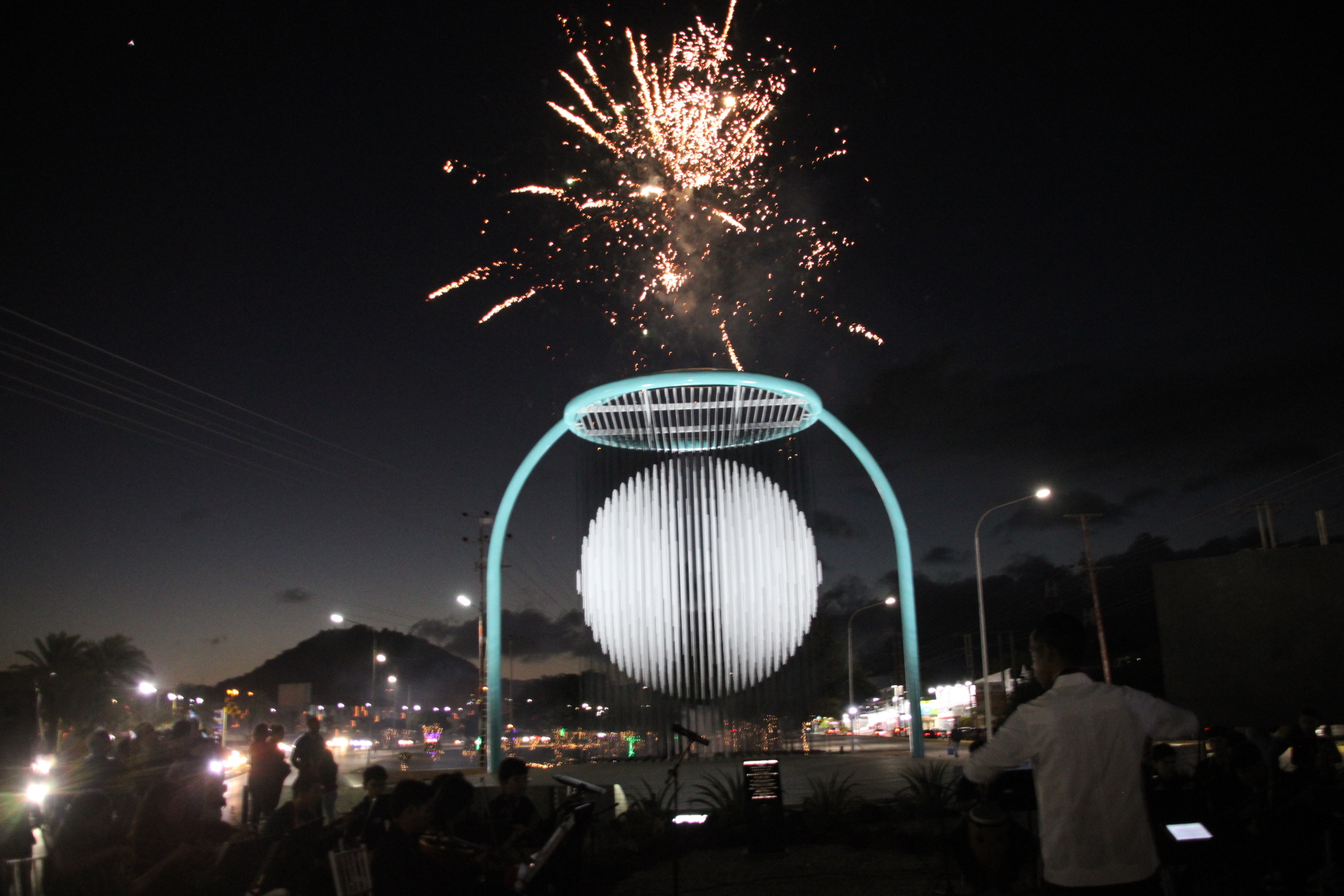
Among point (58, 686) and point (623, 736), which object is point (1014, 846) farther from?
point (58, 686)

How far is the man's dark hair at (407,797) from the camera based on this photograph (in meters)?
5.35

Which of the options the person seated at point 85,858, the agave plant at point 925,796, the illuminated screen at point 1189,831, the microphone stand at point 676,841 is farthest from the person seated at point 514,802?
the agave plant at point 925,796

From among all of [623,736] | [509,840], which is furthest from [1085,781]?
[623,736]

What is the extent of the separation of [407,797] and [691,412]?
13373 mm

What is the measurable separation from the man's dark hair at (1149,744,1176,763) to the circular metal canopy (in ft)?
29.7

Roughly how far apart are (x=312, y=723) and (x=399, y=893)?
8.25 metres

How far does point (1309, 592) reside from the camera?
13.3 metres

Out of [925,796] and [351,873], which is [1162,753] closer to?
[925,796]

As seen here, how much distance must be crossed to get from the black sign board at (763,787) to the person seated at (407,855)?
5564 millimetres

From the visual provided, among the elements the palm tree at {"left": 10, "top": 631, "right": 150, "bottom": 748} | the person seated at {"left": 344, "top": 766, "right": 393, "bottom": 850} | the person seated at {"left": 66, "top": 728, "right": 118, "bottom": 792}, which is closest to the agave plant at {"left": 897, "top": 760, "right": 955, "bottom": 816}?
the person seated at {"left": 344, "top": 766, "right": 393, "bottom": 850}

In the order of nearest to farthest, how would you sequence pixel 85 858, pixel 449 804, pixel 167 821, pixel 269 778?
pixel 85 858
pixel 449 804
pixel 167 821
pixel 269 778

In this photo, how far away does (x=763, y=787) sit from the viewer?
1045cm

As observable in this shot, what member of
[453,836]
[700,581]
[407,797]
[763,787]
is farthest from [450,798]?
[700,581]

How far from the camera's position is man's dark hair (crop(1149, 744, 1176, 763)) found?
8180mm
